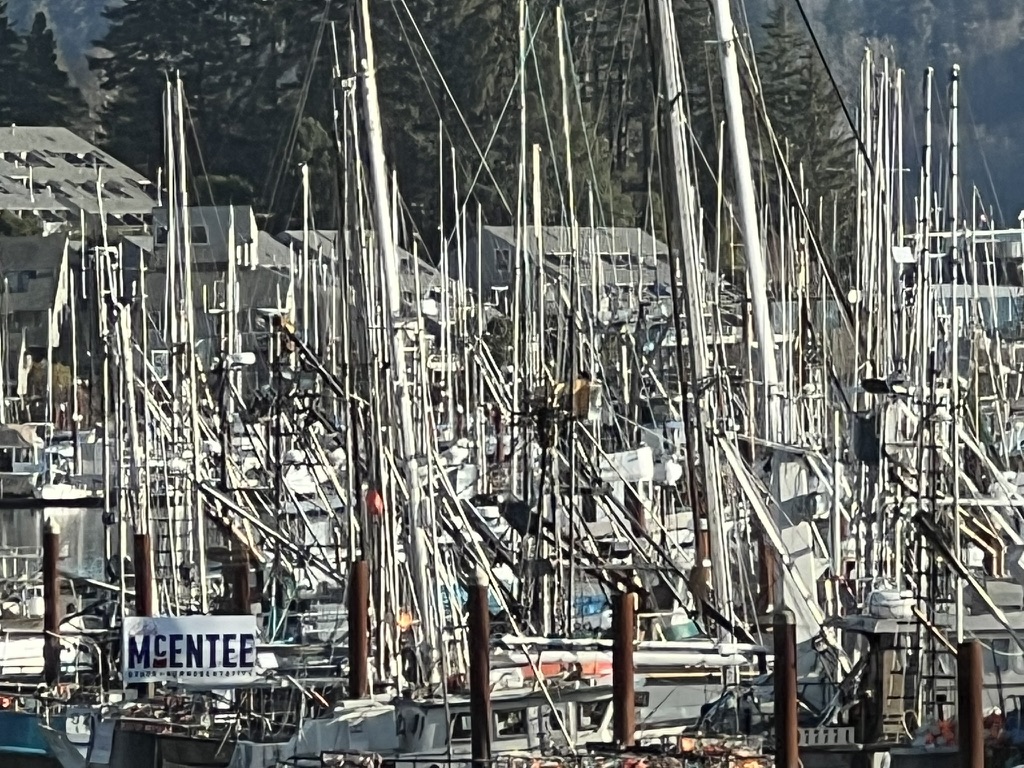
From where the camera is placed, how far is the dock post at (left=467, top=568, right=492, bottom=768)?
22.5m

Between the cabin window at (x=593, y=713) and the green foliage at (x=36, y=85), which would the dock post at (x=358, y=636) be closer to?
the cabin window at (x=593, y=713)

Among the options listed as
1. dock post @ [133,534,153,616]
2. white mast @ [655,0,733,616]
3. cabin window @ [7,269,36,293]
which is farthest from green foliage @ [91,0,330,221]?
white mast @ [655,0,733,616]

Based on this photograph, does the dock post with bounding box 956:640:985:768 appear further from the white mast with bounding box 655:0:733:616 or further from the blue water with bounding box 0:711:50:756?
the blue water with bounding box 0:711:50:756

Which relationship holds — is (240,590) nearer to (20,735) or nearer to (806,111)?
(20,735)

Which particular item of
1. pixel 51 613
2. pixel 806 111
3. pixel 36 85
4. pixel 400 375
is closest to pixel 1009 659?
pixel 400 375

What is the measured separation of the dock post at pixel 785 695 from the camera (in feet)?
68.7

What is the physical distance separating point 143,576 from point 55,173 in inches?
3334

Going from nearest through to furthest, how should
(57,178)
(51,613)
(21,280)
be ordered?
(51,613) → (21,280) → (57,178)

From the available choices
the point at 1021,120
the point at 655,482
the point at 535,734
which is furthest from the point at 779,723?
the point at 1021,120

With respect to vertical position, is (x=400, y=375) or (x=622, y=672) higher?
(x=400, y=375)

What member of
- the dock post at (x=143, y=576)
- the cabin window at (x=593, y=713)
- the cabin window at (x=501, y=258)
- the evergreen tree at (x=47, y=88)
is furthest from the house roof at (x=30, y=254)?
the cabin window at (x=593, y=713)

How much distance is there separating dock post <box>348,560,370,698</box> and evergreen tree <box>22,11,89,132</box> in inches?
3647

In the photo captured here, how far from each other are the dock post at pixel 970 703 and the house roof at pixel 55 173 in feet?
281

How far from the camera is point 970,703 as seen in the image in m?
20.5
